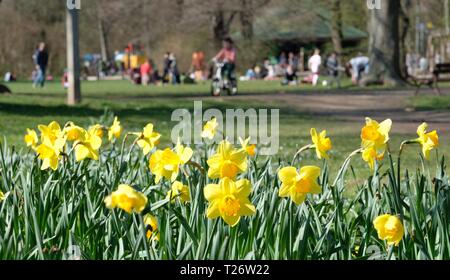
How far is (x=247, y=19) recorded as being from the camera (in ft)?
181

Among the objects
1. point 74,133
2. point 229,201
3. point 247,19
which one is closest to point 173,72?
point 247,19

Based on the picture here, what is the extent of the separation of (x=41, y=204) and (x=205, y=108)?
707 inches

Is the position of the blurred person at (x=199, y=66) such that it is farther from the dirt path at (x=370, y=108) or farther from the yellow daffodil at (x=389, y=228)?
the yellow daffodil at (x=389, y=228)

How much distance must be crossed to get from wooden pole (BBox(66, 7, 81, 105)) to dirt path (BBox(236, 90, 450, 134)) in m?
4.53

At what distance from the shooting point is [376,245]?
4.06 m

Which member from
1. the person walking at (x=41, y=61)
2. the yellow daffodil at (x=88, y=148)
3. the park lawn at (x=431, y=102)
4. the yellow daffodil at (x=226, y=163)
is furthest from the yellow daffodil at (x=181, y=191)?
the person walking at (x=41, y=61)

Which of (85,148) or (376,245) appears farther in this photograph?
(85,148)

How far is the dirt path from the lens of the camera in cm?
1833

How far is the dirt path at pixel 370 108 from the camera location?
1833 cm

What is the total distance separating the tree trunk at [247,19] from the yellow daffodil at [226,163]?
165 ft

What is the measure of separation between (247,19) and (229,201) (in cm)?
5203
